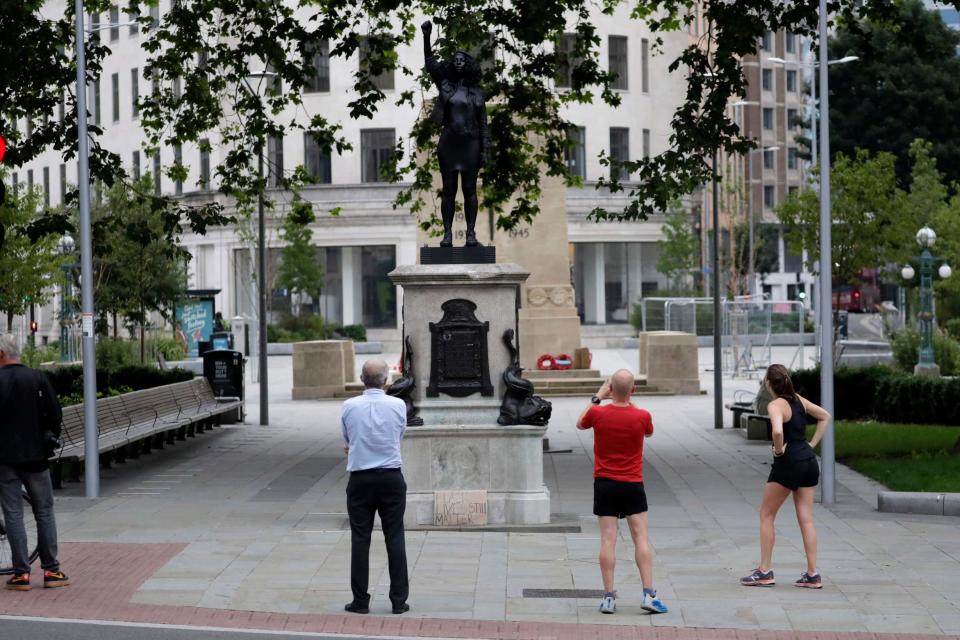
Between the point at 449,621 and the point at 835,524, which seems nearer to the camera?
the point at 449,621

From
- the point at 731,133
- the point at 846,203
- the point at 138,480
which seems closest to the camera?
the point at 138,480

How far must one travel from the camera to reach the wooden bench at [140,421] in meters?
19.4

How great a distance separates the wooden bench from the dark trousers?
8.06 m

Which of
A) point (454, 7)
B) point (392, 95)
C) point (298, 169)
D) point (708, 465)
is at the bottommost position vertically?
point (708, 465)

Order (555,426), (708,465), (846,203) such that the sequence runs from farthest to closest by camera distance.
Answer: (846,203), (555,426), (708,465)

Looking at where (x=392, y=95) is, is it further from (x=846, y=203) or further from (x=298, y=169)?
(x=298, y=169)

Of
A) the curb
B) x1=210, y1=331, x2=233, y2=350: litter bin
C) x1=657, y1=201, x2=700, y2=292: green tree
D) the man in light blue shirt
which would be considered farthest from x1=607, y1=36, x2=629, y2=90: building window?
the man in light blue shirt

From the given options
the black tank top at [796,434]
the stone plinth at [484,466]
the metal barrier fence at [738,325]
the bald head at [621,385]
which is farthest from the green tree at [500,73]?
the metal barrier fence at [738,325]

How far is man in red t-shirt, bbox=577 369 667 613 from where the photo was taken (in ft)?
34.8

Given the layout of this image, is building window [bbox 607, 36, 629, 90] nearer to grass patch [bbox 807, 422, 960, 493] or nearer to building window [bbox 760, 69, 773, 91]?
building window [bbox 760, 69, 773, 91]

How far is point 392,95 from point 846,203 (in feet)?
106

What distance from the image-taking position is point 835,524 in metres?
15.3

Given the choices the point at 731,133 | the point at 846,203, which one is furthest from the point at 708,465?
the point at 846,203

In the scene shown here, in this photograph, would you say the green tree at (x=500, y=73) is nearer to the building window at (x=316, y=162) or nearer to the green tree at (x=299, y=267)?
the green tree at (x=299, y=267)
